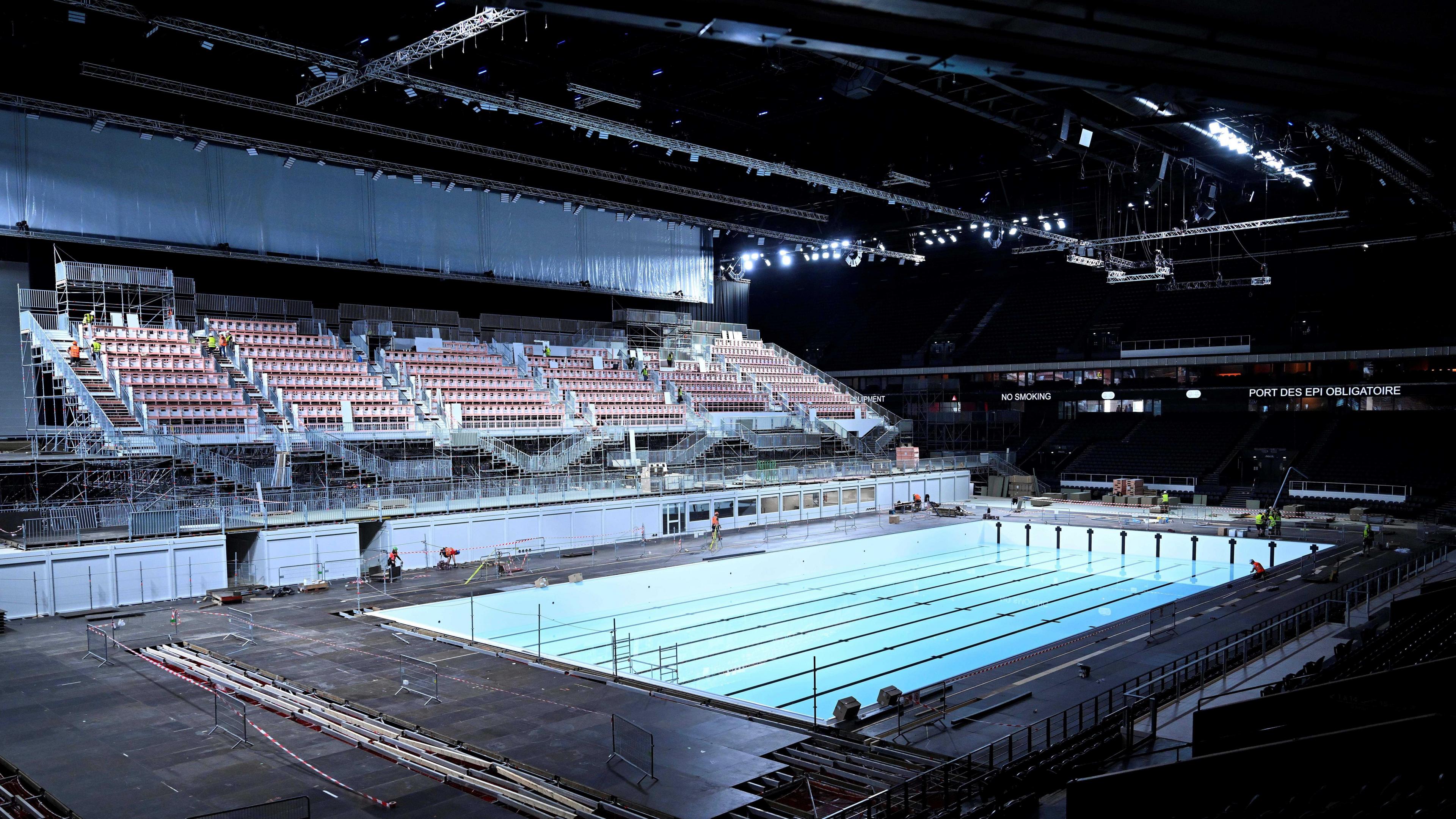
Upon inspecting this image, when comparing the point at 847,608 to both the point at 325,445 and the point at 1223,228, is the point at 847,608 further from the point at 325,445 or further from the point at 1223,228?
the point at 1223,228

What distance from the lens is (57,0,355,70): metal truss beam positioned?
20.3m

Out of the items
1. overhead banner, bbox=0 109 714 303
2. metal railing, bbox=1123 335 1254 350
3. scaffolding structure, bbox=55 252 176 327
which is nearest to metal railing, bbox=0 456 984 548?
scaffolding structure, bbox=55 252 176 327

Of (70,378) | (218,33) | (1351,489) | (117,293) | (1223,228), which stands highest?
(218,33)

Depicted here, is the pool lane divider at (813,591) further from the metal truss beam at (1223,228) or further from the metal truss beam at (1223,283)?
the metal truss beam at (1223,283)

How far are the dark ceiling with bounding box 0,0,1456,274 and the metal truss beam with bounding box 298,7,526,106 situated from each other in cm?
56

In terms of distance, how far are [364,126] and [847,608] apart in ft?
63.8

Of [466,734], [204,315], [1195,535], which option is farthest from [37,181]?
[1195,535]

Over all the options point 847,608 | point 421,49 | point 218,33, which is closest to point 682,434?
point 847,608

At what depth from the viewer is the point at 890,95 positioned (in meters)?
27.5

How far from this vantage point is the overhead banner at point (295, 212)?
30.2 meters

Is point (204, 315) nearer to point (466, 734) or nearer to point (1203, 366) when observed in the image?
point (466, 734)

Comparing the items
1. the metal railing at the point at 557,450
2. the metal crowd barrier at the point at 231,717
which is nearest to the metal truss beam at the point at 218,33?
the metal railing at the point at 557,450

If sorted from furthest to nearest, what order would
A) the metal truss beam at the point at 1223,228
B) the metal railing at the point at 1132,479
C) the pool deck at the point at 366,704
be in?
the metal railing at the point at 1132,479
the metal truss beam at the point at 1223,228
the pool deck at the point at 366,704

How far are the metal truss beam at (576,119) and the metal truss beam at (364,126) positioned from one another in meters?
3.84
